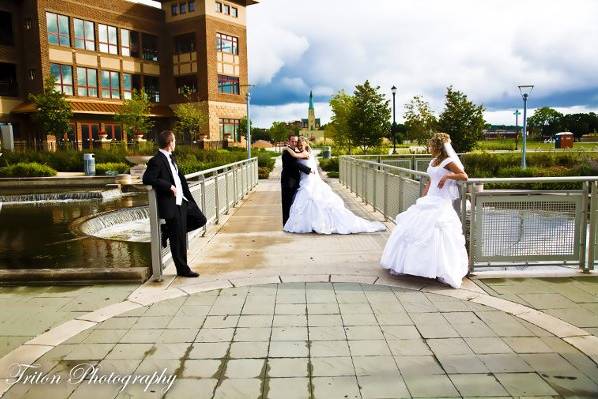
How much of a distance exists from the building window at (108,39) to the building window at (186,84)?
6.35 meters

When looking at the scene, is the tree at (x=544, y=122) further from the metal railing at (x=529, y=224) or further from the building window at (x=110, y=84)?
the metal railing at (x=529, y=224)

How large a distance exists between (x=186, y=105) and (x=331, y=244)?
132ft

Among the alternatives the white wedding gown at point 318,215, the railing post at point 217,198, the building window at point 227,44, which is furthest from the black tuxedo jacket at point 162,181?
the building window at point 227,44

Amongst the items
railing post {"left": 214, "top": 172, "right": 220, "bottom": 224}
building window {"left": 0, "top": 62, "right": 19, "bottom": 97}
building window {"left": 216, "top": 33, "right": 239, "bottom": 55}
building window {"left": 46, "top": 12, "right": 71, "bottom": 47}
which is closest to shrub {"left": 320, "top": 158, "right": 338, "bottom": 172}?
railing post {"left": 214, "top": 172, "right": 220, "bottom": 224}

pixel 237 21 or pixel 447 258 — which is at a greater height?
pixel 237 21

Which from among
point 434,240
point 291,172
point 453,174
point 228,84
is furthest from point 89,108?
point 434,240

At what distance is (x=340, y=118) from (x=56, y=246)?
105 feet

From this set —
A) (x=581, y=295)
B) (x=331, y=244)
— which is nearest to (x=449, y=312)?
(x=581, y=295)

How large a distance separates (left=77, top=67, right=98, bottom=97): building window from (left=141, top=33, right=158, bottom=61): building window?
19.1 ft

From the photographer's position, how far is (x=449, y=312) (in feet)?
15.8

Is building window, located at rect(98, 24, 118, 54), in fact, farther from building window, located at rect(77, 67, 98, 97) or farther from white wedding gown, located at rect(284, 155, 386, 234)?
white wedding gown, located at rect(284, 155, 386, 234)

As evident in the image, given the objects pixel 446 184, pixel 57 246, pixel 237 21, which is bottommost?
pixel 57 246

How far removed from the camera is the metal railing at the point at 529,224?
→ 592cm

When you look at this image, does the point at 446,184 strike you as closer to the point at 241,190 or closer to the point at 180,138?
the point at 241,190
